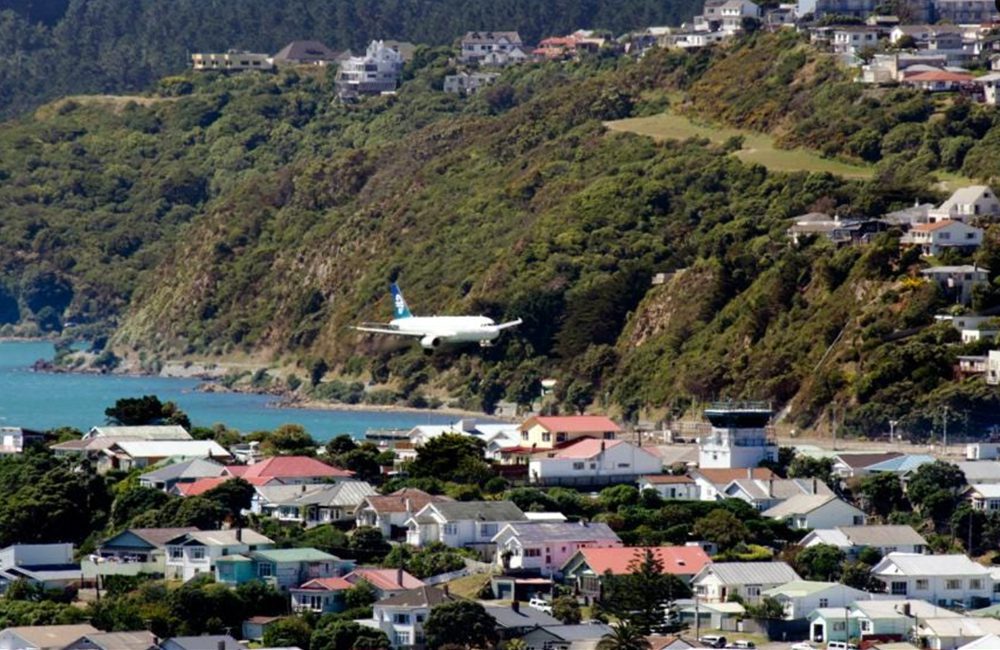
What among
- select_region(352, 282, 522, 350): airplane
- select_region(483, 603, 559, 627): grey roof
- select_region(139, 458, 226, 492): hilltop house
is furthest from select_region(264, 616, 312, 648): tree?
select_region(352, 282, 522, 350): airplane

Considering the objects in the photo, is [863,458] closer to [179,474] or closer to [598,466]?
[598,466]

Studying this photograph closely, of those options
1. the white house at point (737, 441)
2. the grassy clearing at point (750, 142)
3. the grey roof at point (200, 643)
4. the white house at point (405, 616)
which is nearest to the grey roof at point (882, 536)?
the white house at point (737, 441)

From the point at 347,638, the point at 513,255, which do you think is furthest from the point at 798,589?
the point at 513,255

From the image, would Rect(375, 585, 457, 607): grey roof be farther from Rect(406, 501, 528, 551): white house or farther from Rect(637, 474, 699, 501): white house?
Rect(637, 474, 699, 501): white house

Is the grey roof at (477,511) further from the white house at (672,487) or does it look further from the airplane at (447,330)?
the airplane at (447,330)

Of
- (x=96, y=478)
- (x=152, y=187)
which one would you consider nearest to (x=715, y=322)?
(x=96, y=478)

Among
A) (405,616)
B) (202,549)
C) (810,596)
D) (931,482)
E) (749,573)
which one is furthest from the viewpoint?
(931,482)
